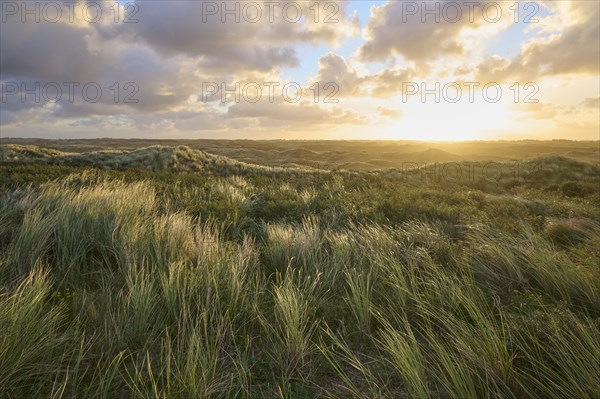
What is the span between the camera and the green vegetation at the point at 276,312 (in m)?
2.50

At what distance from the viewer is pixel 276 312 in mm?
3484

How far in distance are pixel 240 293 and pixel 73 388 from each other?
1699 millimetres

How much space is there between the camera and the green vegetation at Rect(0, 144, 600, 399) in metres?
2.50

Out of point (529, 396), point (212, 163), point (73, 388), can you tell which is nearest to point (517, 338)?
point (529, 396)

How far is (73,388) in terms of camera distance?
238 cm

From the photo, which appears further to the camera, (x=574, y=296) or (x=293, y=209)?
(x=293, y=209)

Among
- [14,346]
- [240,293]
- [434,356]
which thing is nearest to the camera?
[14,346]

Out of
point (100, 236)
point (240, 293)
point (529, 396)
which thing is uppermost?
point (100, 236)

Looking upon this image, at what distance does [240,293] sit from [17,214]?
186 inches

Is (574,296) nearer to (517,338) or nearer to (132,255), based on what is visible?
(517,338)

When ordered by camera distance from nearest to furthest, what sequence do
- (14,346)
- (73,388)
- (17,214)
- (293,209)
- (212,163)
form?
(73,388), (14,346), (17,214), (293,209), (212,163)

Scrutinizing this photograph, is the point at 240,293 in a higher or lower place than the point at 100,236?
lower

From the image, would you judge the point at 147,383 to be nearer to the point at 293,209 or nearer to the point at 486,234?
the point at 486,234

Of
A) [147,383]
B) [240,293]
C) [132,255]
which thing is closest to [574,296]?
[240,293]
